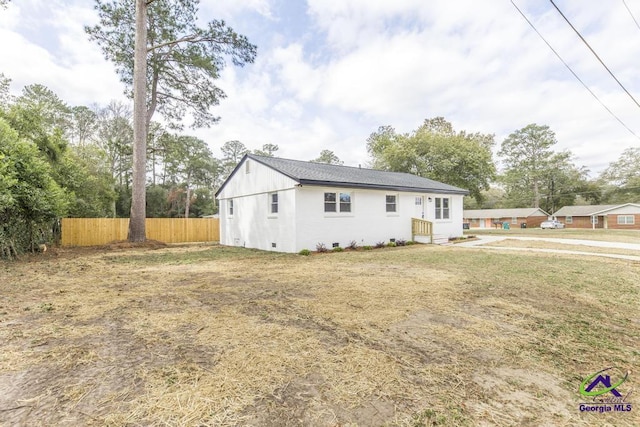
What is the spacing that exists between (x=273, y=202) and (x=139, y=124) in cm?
786

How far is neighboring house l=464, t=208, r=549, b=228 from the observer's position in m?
44.0

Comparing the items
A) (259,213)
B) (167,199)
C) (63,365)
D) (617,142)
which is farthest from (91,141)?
(617,142)

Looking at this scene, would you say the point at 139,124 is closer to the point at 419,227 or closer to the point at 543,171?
the point at 419,227

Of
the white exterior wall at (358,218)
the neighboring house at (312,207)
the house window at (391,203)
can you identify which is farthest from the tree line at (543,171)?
the house window at (391,203)

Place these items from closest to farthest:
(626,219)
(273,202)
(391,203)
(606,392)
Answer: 1. (606,392)
2. (273,202)
3. (391,203)
4. (626,219)

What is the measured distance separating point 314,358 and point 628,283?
22.7 ft

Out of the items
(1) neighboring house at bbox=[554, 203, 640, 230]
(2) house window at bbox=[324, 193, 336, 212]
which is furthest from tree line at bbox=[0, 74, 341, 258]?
(1) neighboring house at bbox=[554, 203, 640, 230]

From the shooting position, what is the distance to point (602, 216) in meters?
39.8

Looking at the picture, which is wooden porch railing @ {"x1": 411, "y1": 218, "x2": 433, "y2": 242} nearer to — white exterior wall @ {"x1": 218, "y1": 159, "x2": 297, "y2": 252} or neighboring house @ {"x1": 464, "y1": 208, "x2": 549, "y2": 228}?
white exterior wall @ {"x1": 218, "y1": 159, "x2": 297, "y2": 252}

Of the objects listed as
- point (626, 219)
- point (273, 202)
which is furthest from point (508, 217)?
point (273, 202)

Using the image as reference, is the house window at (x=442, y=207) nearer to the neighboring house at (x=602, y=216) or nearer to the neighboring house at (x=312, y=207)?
the neighboring house at (x=312, y=207)

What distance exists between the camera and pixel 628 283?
570cm

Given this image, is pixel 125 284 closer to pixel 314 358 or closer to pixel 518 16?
pixel 314 358

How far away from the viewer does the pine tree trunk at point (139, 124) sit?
1338 cm
